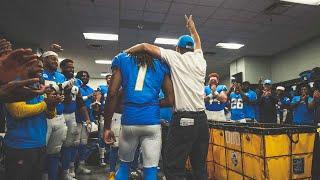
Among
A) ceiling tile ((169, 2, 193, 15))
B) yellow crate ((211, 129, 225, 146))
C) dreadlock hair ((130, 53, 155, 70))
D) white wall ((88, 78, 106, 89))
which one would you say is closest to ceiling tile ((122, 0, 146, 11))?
ceiling tile ((169, 2, 193, 15))

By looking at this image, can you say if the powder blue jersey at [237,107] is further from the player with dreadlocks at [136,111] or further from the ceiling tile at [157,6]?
the player with dreadlocks at [136,111]

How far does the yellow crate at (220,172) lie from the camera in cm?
385

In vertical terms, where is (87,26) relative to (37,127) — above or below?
above

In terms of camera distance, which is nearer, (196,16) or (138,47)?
(138,47)

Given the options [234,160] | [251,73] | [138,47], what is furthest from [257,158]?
[251,73]

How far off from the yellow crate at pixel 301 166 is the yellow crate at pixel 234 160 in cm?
63

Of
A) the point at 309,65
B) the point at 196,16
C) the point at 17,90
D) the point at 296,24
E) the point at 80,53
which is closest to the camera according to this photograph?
the point at 17,90

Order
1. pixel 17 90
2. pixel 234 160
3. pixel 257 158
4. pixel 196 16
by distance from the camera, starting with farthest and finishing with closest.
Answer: pixel 196 16
pixel 234 160
pixel 257 158
pixel 17 90

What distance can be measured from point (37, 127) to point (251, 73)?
12.4 m

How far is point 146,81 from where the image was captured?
2.49 metres

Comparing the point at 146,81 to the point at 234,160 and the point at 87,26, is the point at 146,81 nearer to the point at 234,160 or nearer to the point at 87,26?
the point at 234,160

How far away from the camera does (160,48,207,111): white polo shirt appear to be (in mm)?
2645

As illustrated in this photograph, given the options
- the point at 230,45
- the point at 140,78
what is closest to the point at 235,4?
the point at 230,45

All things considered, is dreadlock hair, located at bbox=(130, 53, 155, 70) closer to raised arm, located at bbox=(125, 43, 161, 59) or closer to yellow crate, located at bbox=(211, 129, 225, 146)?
raised arm, located at bbox=(125, 43, 161, 59)
